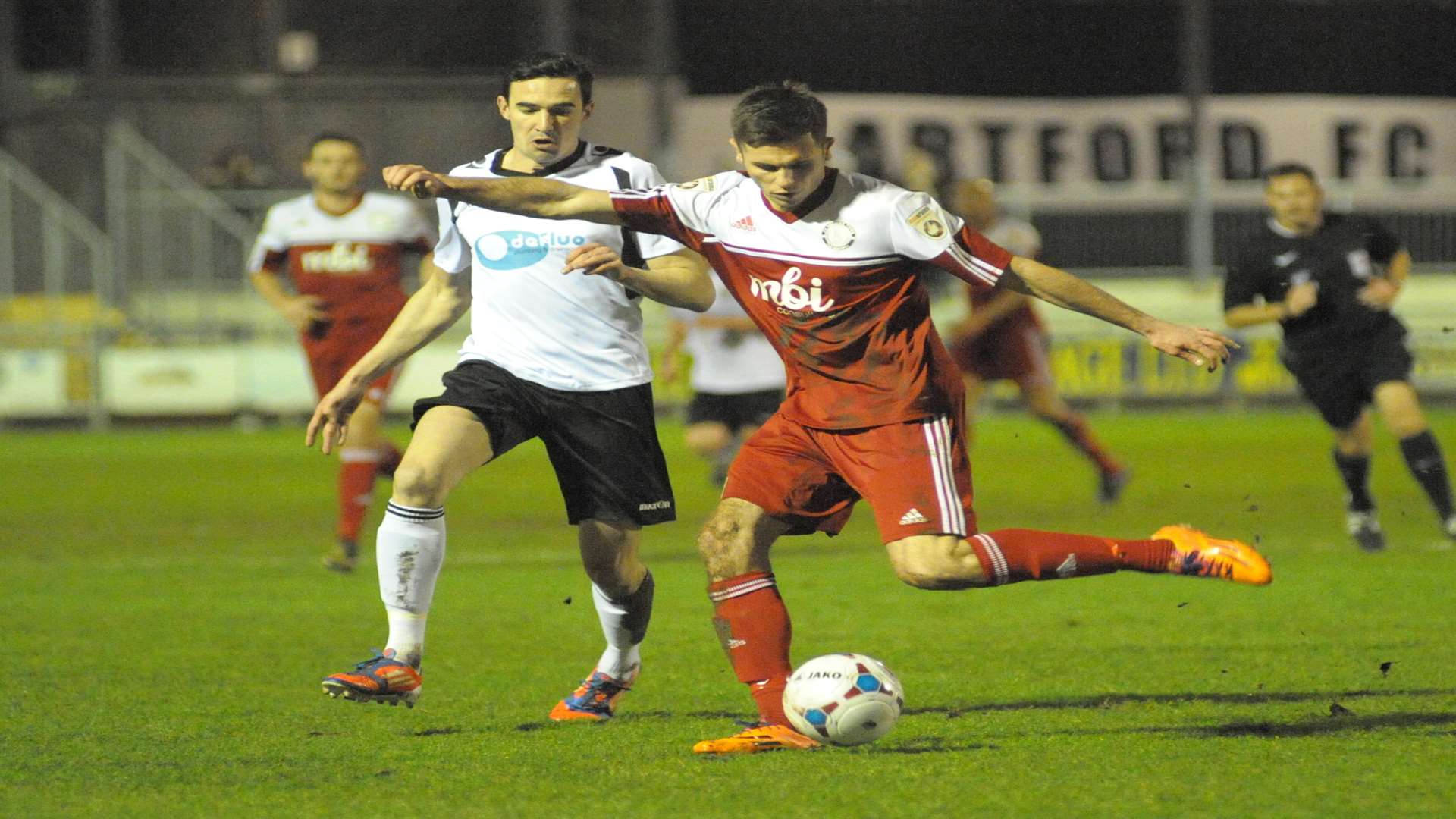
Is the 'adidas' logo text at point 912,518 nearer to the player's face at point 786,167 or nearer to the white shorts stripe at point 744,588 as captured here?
the white shorts stripe at point 744,588

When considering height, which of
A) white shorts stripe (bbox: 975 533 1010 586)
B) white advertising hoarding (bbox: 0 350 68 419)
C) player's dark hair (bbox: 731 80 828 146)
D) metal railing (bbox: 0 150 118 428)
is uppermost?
player's dark hair (bbox: 731 80 828 146)

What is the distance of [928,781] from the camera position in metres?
4.66

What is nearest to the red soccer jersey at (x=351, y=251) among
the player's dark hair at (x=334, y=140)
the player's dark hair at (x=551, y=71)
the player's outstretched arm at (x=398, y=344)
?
the player's dark hair at (x=334, y=140)

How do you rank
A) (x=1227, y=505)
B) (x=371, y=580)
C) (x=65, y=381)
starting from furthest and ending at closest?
(x=65, y=381) < (x=1227, y=505) < (x=371, y=580)

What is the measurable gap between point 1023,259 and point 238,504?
9037 mm

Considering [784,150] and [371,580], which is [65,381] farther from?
[784,150]

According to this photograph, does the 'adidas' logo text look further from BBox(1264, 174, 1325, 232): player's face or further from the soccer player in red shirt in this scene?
BBox(1264, 174, 1325, 232): player's face

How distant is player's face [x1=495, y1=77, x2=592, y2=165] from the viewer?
5.70m

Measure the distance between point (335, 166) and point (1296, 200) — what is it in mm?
4637

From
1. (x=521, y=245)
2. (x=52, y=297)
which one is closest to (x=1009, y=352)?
(x=521, y=245)

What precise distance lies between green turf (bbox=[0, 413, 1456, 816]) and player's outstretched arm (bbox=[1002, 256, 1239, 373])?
1009 mm

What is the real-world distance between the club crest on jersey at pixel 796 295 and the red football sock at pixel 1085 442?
709cm

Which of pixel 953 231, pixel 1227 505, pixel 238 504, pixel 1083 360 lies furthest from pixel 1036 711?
pixel 1083 360

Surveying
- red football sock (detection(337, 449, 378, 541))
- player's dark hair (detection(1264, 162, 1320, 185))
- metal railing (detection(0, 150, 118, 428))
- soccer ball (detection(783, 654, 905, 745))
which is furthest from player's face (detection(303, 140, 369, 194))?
metal railing (detection(0, 150, 118, 428))
